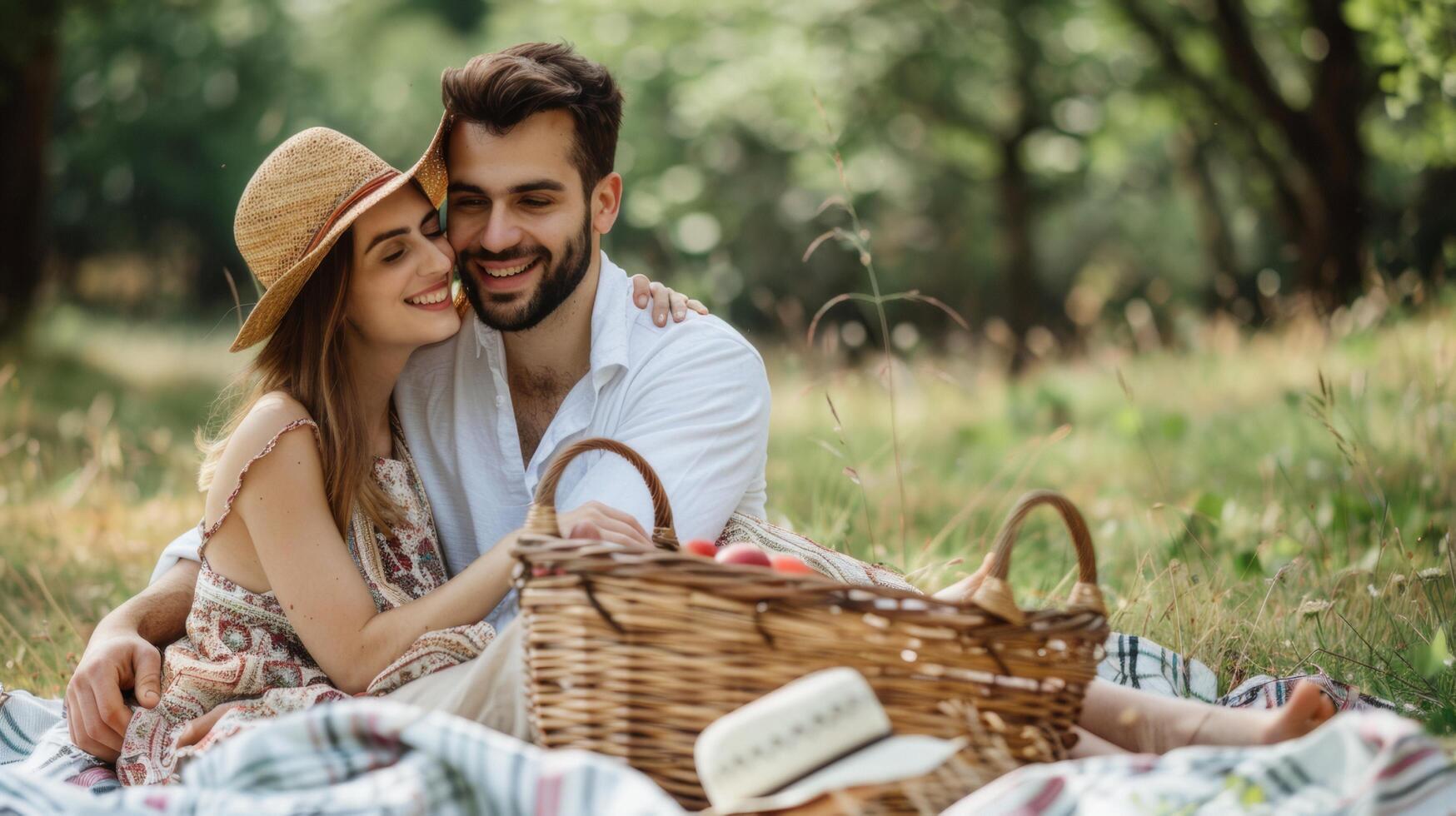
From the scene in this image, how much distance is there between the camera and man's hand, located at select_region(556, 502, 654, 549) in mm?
2344

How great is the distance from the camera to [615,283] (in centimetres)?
334

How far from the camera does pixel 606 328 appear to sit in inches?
126

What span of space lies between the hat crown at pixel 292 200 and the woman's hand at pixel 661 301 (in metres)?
0.74

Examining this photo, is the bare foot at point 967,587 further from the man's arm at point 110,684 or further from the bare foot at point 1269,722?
the man's arm at point 110,684

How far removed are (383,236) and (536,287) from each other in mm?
420

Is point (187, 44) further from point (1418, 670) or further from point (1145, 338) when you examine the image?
point (1418, 670)

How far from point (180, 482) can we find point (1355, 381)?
4846mm

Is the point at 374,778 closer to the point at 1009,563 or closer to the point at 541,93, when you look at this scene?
the point at 1009,563

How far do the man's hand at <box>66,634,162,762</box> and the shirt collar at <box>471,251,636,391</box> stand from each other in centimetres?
105

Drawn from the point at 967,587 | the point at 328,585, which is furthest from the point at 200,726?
A: the point at 967,587

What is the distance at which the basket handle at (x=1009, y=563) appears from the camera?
2.01 m

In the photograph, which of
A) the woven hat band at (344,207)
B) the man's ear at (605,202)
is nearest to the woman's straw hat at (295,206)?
the woven hat band at (344,207)

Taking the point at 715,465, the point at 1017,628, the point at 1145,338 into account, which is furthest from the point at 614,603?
the point at 1145,338

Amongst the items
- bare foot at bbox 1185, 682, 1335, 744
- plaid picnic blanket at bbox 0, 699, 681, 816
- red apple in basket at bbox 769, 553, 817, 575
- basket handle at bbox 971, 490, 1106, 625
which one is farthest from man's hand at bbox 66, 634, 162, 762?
bare foot at bbox 1185, 682, 1335, 744
